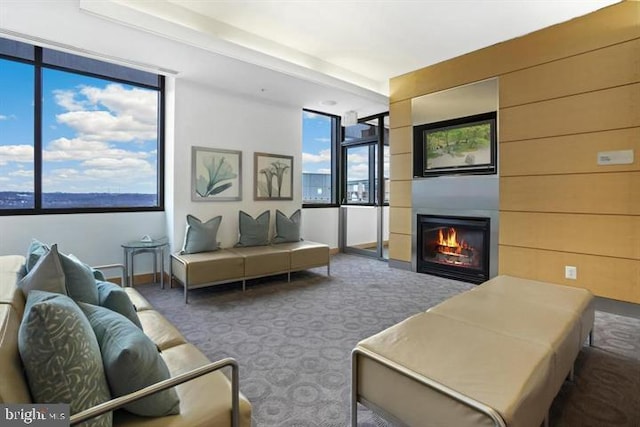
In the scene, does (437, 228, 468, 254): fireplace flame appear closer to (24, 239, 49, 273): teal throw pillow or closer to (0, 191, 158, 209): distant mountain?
(0, 191, 158, 209): distant mountain

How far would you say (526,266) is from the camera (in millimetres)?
3871

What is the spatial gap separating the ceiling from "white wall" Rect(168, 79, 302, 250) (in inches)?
10.7

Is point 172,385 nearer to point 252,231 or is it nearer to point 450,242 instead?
point 252,231

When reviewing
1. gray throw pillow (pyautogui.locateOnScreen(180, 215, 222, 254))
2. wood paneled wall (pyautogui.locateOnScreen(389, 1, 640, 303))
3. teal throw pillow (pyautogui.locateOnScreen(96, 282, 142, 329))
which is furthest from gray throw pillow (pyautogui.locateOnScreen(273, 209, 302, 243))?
teal throw pillow (pyautogui.locateOnScreen(96, 282, 142, 329))

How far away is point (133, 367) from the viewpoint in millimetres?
1056

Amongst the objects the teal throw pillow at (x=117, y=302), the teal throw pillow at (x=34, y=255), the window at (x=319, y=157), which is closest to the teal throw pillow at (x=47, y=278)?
the teal throw pillow at (x=117, y=302)

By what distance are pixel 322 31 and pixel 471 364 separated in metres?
3.79

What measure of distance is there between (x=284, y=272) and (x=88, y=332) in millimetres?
3388

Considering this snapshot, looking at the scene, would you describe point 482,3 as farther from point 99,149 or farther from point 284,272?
point 99,149

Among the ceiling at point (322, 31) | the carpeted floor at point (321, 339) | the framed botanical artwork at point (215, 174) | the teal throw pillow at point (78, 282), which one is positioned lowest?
the carpeted floor at point (321, 339)

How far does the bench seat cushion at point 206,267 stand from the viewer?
12.0 ft

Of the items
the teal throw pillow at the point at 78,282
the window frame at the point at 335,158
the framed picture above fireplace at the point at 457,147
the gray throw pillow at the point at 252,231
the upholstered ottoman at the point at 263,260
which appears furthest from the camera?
the window frame at the point at 335,158

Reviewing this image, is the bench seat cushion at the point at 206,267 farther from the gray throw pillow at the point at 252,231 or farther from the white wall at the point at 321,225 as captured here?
the white wall at the point at 321,225

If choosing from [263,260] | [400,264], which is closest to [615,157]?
[400,264]
